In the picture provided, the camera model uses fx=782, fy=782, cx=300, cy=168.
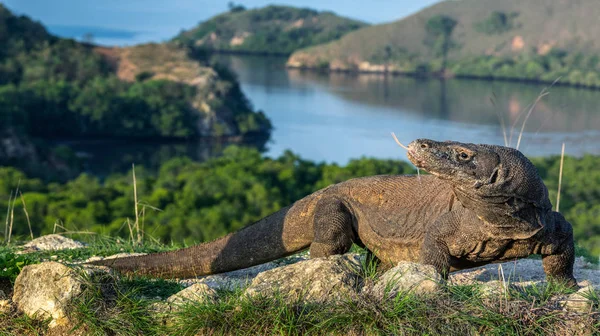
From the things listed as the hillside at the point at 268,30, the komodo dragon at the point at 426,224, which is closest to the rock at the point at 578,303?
the komodo dragon at the point at 426,224

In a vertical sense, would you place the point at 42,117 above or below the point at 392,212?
below

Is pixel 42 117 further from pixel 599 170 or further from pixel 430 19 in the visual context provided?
pixel 430 19

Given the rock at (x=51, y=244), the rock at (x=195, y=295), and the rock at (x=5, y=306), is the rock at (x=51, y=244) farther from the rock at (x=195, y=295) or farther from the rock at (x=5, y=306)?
the rock at (x=195, y=295)

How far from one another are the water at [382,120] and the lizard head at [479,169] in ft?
156

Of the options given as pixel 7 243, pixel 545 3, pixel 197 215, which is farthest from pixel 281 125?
pixel 7 243

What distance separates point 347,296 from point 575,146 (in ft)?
208

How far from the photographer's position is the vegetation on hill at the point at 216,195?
2836cm

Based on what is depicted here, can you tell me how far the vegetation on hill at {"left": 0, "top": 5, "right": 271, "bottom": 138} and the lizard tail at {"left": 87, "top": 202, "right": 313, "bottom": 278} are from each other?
64.3 metres

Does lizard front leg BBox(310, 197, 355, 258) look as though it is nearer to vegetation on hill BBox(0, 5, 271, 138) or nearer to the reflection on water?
the reflection on water

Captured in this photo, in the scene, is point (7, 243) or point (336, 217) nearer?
point (336, 217)

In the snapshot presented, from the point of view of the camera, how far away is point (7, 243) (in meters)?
7.33

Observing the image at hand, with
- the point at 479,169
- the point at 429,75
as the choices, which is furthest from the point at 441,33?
the point at 479,169

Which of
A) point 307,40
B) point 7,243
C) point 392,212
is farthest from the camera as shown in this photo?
point 307,40

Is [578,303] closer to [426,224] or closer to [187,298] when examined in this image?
[426,224]
